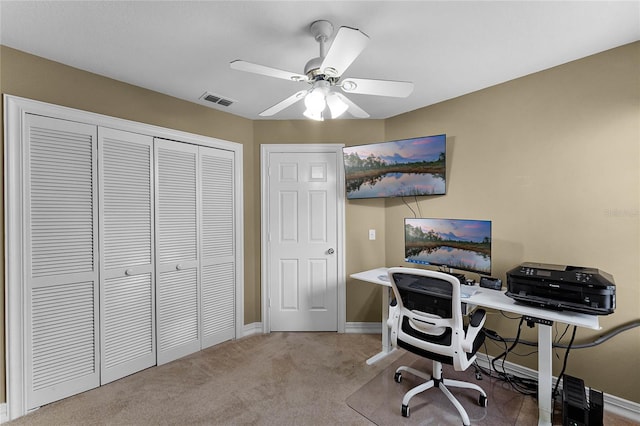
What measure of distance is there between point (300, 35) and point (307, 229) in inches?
77.3

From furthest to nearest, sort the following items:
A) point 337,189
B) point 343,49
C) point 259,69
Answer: point 337,189, point 259,69, point 343,49

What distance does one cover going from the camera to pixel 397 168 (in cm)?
287

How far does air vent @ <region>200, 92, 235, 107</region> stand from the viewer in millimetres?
2591

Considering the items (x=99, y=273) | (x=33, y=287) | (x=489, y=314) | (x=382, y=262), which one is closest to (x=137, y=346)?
(x=99, y=273)

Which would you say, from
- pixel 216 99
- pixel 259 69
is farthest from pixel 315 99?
pixel 216 99

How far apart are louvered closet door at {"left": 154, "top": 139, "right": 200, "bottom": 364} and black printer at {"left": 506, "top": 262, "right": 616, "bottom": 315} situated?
268cm

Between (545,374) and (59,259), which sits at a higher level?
(59,259)

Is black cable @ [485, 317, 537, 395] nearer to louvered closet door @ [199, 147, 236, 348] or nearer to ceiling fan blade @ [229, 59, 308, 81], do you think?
ceiling fan blade @ [229, 59, 308, 81]

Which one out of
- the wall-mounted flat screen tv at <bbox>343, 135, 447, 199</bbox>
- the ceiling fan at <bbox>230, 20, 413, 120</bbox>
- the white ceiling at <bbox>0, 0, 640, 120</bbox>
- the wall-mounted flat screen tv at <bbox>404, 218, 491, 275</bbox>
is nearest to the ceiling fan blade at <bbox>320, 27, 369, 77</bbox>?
the ceiling fan at <bbox>230, 20, 413, 120</bbox>

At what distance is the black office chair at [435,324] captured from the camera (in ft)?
5.75

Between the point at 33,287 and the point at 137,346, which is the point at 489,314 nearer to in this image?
the point at 137,346

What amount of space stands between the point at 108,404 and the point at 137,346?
1.49 feet

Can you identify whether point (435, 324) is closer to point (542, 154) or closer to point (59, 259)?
point (542, 154)

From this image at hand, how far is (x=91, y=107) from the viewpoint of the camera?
2180 mm
